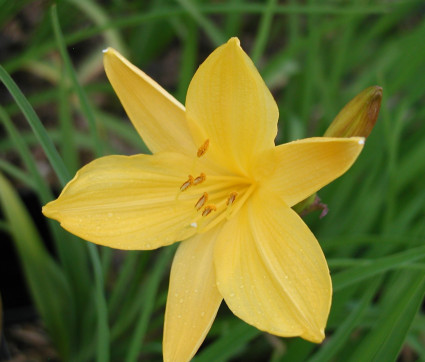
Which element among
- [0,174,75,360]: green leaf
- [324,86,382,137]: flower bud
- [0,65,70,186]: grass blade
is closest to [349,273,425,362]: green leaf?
[324,86,382,137]: flower bud

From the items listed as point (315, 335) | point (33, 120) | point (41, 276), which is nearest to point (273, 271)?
point (315, 335)

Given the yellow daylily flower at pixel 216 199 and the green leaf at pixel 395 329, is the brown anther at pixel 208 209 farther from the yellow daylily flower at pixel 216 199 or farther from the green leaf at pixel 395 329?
the green leaf at pixel 395 329

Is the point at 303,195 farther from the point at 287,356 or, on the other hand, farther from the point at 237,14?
the point at 237,14

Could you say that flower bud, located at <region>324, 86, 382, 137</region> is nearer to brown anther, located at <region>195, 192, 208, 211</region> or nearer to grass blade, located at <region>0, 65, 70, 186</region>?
brown anther, located at <region>195, 192, 208, 211</region>

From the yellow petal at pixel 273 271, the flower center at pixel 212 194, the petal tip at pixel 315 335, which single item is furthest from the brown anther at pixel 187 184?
the petal tip at pixel 315 335

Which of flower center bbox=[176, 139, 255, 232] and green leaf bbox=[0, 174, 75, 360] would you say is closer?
flower center bbox=[176, 139, 255, 232]

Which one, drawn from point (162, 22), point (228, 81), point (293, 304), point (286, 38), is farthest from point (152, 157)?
point (286, 38)
